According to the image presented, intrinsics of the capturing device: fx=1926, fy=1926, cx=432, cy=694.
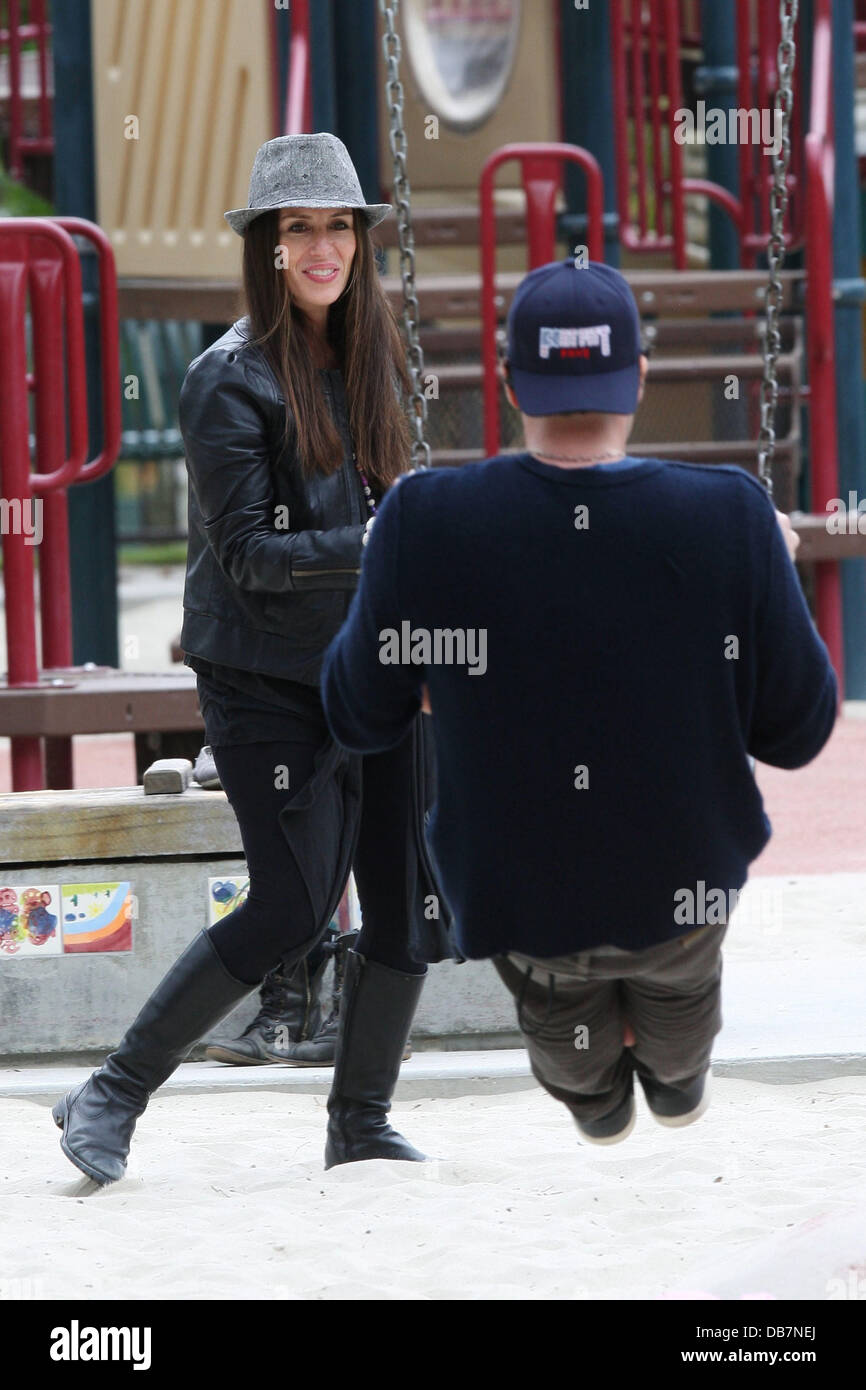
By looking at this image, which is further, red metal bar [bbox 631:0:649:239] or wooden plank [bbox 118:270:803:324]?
red metal bar [bbox 631:0:649:239]

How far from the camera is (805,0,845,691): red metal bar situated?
748 centimetres

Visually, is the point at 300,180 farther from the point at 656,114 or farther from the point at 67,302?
the point at 656,114

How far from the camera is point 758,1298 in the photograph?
2.47 m

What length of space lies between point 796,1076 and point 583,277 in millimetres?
2151

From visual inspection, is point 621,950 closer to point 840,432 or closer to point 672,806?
point 672,806

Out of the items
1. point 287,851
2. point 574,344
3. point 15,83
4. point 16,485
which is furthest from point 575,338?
point 15,83

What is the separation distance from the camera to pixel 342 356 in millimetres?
3191

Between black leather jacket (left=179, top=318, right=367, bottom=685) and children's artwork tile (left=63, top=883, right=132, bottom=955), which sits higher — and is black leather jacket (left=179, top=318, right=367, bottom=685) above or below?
above

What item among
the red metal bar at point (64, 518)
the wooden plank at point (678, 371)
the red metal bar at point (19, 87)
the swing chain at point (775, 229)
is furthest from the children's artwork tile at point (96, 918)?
the red metal bar at point (19, 87)

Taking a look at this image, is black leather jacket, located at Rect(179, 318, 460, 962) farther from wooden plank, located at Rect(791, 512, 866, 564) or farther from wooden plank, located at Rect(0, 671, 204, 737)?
wooden plank, located at Rect(791, 512, 866, 564)

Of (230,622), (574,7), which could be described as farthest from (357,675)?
(574,7)

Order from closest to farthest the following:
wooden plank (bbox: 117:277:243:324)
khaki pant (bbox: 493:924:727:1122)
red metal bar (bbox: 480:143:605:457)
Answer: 1. khaki pant (bbox: 493:924:727:1122)
2. red metal bar (bbox: 480:143:605:457)
3. wooden plank (bbox: 117:277:243:324)

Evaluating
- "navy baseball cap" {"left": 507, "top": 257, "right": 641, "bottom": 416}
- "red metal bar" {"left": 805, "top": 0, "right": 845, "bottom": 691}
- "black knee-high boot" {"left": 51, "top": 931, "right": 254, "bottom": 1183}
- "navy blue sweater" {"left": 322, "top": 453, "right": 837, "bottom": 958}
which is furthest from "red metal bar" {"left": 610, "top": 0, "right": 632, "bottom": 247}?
"navy blue sweater" {"left": 322, "top": 453, "right": 837, "bottom": 958}

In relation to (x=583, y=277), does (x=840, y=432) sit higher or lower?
lower
